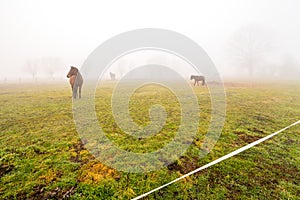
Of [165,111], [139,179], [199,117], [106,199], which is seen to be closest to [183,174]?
[139,179]

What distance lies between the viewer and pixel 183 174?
11.3ft

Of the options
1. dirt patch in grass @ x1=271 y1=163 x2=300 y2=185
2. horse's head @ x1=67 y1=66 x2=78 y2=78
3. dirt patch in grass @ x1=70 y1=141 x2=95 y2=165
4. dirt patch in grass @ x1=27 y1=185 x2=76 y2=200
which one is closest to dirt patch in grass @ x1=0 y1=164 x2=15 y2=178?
dirt patch in grass @ x1=27 y1=185 x2=76 y2=200

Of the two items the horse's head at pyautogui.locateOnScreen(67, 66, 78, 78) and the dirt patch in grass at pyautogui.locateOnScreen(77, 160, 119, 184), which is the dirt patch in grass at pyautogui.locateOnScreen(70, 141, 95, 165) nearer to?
the dirt patch in grass at pyautogui.locateOnScreen(77, 160, 119, 184)

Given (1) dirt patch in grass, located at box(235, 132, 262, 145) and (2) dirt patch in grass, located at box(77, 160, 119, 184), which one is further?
(1) dirt patch in grass, located at box(235, 132, 262, 145)

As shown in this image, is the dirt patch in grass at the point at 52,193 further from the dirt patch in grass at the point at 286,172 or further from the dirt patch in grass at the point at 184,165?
the dirt patch in grass at the point at 286,172

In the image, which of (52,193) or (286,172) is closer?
(52,193)

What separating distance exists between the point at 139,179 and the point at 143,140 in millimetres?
1782

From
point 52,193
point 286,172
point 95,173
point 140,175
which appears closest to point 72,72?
point 95,173

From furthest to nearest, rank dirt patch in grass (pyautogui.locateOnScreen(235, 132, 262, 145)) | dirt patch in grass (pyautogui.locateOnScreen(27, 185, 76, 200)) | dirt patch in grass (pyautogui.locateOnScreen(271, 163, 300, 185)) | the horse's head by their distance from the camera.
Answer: the horse's head → dirt patch in grass (pyautogui.locateOnScreen(235, 132, 262, 145)) → dirt patch in grass (pyautogui.locateOnScreen(271, 163, 300, 185)) → dirt patch in grass (pyautogui.locateOnScreen(27, 185, 76, 200))

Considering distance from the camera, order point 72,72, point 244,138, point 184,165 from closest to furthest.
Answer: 1. point 184,165
2. point 244,138
3. point 72,72

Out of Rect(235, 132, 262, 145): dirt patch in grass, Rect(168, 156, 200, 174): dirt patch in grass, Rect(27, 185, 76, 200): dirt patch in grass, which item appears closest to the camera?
Rect(27, 185, 76, 200): dirt patch in grass

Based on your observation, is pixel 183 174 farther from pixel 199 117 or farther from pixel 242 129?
pixel 199 117

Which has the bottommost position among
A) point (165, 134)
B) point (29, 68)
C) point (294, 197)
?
point (294, 197)

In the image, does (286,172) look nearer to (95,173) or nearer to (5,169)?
(95,173)
